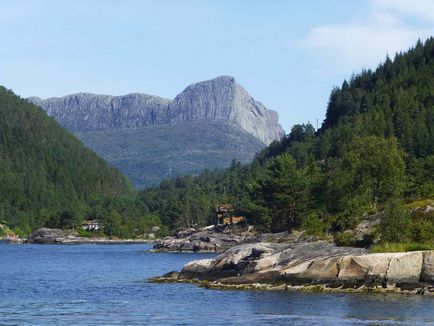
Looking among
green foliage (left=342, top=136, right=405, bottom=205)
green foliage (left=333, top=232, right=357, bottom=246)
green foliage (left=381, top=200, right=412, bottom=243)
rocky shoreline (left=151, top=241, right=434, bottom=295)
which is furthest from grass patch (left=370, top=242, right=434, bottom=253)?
green foliage (left=342, top=136, right=405, bottom=205)

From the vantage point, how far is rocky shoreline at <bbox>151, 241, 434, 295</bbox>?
246 feet

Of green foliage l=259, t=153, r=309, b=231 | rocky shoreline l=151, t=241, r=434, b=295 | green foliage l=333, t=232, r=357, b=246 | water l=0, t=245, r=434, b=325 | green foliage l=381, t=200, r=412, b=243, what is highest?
green foliage l=259, t=153, r=309, b=231

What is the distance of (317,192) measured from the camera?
14538cm

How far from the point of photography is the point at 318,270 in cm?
7925

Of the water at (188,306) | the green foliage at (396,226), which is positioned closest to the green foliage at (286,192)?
the water at (188,306)

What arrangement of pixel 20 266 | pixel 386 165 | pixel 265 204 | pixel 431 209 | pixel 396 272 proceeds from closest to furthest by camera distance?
pixel 396 272
pixel 431 209
pixel 386 165
pixel 20 266
pixel 265 204

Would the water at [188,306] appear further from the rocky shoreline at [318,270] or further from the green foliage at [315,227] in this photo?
the green foliage at [315,227]

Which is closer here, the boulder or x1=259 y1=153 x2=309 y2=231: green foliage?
x1=259 y1=153 x2=309 y2=231: green foliage

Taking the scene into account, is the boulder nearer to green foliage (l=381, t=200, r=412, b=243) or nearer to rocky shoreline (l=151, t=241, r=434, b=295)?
rocky shoreline (l=151, t=241, r=434, b=295)

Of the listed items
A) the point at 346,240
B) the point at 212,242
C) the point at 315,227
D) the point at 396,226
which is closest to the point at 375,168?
the point at 315,227

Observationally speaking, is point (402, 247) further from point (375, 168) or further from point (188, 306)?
point (375, 168)

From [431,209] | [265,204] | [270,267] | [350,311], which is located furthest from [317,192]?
[350,311]

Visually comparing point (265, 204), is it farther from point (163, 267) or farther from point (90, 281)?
point (90, 281)

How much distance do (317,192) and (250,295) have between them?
2775 inches
